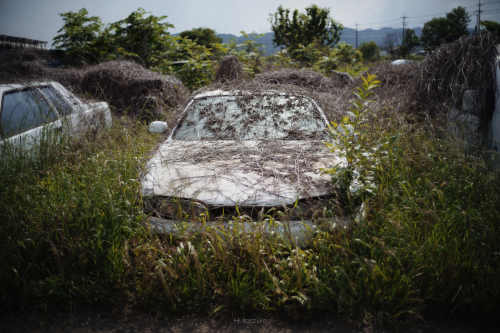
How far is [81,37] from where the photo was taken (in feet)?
47.6

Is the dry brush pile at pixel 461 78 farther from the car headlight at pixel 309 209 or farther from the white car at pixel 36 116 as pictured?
the white car at pixel 36 116

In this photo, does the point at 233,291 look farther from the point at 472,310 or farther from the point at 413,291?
the point at 472,310

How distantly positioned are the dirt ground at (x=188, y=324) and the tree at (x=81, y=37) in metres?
14.6

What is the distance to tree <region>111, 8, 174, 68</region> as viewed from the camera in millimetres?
11883

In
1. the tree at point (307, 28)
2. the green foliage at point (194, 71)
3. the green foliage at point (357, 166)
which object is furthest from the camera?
the tree at point (307, 28)

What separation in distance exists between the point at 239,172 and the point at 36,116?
3.15 m

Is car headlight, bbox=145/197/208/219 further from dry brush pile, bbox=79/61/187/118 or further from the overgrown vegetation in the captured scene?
dry brush pile, bbox=79/61/187/118

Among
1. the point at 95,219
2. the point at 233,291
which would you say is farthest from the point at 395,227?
the point at 95,219

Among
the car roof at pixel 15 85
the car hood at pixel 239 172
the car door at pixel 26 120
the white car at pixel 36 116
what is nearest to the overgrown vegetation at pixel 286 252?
the car hood at pixel 239 172

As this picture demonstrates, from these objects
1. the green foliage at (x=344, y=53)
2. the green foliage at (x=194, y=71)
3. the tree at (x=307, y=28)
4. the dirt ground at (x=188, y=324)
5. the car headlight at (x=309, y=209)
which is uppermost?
the tree at (x=307, y=28)

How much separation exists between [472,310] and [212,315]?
1766 mm

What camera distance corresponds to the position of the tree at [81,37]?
1428 cm

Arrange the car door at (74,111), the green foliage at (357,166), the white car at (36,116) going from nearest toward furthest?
the green foliage at (357,166)
the white car at (36,116)
the car door at (74,111)

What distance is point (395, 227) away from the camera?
2369mm
